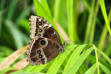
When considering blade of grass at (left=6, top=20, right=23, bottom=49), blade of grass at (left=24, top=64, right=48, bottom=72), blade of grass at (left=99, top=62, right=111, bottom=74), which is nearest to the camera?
blade of grass at (left=99, top=62, right=111, bottom=74)

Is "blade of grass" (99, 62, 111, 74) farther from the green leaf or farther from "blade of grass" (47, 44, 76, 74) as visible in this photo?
the green leaf

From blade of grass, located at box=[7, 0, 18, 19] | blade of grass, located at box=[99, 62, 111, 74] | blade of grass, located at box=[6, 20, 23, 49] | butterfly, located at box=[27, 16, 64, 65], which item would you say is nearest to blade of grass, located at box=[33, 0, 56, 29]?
butterfly, located at box=[27, 16, 64, 65]

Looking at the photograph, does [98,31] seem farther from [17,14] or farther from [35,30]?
[35,30]

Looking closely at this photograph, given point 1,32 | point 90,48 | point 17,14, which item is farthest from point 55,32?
point 17,14

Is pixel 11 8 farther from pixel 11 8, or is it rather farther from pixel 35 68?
pixel 35 68

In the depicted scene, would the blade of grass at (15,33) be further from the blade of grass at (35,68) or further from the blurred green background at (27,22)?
the blade of grass at (35,68)

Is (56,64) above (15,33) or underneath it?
underneath

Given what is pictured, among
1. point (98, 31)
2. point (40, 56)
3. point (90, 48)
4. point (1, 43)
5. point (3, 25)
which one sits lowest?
point (90, 48)

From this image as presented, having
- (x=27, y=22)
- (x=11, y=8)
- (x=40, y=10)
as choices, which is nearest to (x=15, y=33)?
(x=27, y=22)

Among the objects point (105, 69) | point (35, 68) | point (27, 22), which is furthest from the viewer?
point (27, 22)
